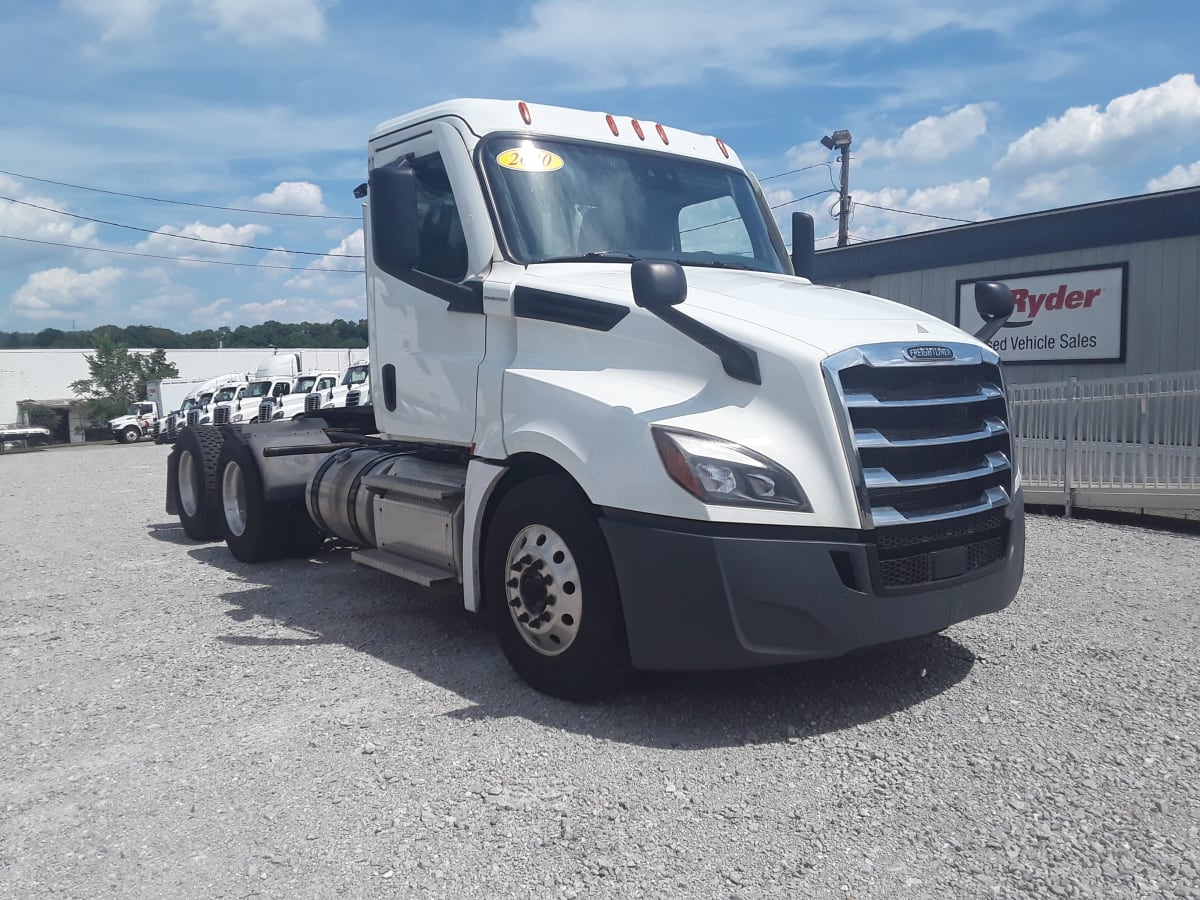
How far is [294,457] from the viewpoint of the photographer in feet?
26.1

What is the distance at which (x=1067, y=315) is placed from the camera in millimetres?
16406

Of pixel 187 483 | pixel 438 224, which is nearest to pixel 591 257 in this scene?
pixel 438 224

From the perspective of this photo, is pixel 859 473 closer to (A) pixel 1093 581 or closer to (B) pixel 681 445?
(B) pixel 681 445

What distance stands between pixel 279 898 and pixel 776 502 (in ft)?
7.10

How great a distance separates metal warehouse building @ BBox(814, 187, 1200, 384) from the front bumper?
11.9 m

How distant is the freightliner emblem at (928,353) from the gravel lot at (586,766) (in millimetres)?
1518

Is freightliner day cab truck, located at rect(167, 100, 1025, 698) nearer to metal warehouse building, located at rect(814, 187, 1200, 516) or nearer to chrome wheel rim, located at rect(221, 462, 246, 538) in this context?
chrome wheel rim, located at rect(221, 462, 246, 538)

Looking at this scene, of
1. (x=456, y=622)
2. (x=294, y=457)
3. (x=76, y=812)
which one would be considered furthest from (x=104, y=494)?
(x=76, y=812)

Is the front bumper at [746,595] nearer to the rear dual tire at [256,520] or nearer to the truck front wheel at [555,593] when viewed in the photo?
the truck front wheel at [555,593]

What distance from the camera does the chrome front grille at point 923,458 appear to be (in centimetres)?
A: 389

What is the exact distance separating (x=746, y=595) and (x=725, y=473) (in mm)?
475

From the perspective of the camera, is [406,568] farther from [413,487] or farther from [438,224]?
[438,224]

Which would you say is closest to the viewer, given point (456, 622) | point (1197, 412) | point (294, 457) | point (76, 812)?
point (76, 812)

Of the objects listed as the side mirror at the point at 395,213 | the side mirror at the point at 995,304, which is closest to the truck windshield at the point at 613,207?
the side mirror at the point at 395,213
